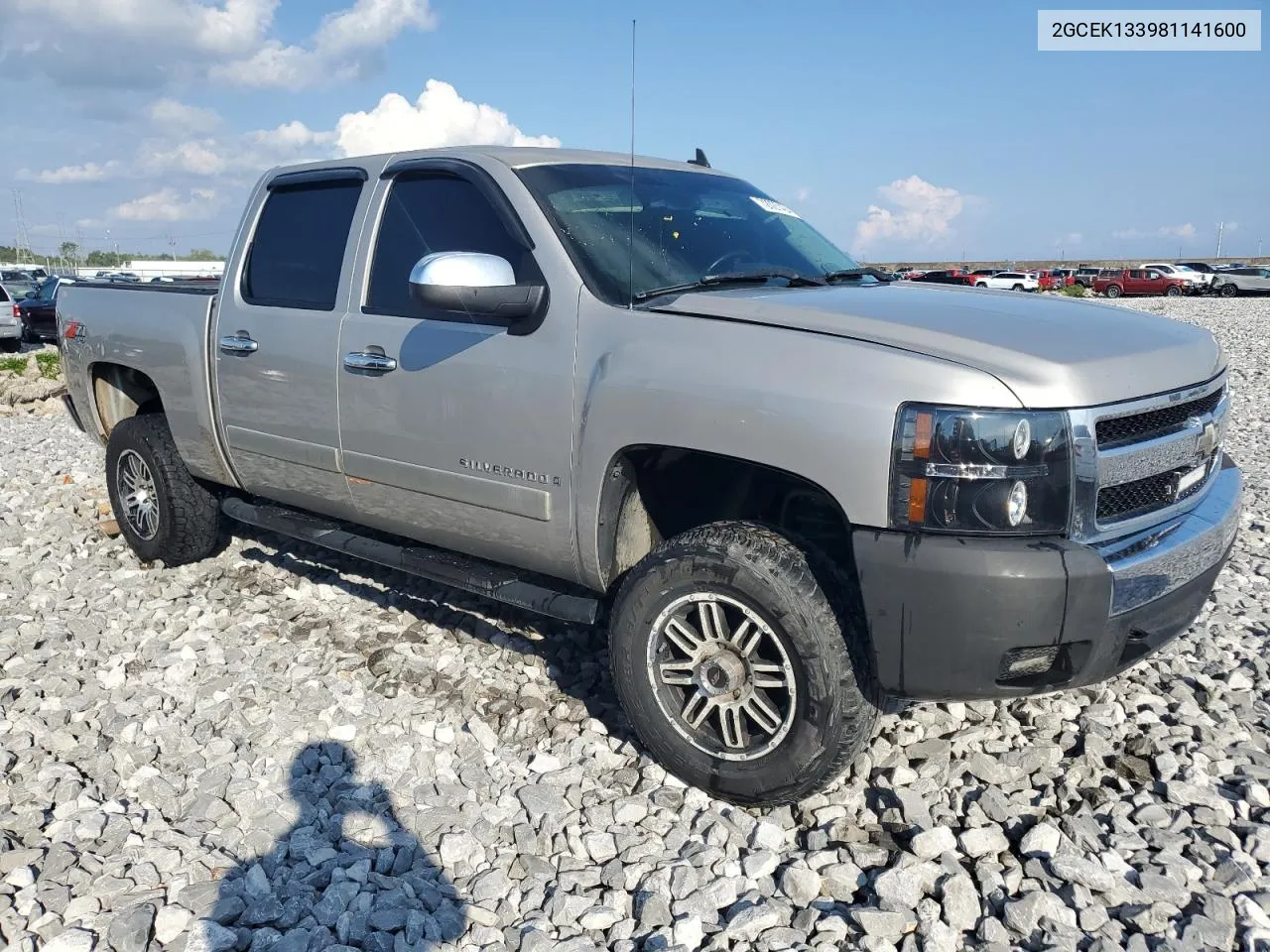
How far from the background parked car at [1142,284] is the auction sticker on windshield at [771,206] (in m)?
42.5

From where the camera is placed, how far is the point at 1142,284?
4184 centimetres

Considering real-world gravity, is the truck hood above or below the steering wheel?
below

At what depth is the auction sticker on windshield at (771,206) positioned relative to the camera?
4.21 m

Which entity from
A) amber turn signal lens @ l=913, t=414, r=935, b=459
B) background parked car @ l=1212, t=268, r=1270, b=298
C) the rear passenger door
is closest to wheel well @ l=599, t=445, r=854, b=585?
amber turn signal lens @ l=913, t=414, r=935, b=459

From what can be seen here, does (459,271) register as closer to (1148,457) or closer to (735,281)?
(735,281)

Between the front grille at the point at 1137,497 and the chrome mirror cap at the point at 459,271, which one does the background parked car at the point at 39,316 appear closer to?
the chrome mirror cap at the point at 459,271

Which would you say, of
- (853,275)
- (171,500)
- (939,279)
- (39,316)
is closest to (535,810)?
(853,275)

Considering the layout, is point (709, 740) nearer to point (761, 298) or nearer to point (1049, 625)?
point (1049, 625)

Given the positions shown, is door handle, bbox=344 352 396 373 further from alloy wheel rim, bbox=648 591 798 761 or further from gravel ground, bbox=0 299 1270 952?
alloy wheel rim, bbox=648 591 798 761

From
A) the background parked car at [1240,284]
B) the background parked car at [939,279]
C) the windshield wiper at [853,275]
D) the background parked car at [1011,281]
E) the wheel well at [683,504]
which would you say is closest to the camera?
the wheel well at [683,504]

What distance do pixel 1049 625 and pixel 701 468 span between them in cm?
120

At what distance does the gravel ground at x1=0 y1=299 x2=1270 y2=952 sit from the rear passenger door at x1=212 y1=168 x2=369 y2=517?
30.3 inches

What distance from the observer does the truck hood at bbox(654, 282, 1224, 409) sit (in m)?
2.58

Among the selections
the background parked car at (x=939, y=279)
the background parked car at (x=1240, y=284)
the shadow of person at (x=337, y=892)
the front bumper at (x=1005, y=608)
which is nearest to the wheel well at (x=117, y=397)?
the shadow of person at (x=337, y=892)
